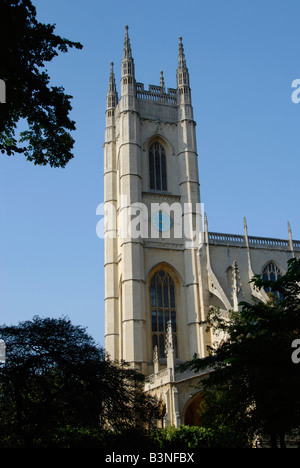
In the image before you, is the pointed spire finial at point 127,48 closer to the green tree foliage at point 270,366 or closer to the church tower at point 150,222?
the church tower at point 150,222

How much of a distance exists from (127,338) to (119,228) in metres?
8.47

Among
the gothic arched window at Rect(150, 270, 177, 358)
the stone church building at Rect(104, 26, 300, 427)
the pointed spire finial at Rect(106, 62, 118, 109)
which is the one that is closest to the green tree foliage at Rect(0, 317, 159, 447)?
the stone church building at Rect(104, 26, 300, 427)

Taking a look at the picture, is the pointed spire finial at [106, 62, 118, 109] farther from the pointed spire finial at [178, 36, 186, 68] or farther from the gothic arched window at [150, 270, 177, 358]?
the gothic arched window at [150, 270, 177, 358]

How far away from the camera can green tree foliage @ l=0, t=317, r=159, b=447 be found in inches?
622

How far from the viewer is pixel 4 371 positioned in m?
15.9

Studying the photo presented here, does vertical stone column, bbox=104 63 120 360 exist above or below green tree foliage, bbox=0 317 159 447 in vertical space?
above

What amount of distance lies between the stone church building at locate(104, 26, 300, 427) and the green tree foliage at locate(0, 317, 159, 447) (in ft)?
51.8

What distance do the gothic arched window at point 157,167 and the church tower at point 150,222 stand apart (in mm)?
76

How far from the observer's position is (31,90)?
12.2 meters

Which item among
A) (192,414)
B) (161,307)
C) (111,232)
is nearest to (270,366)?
(192,414)

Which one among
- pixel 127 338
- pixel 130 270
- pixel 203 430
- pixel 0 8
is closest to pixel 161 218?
pixel 130 270

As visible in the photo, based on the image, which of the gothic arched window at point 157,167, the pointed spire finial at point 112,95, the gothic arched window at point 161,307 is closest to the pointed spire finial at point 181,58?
the pointed spire finial at point 112,95

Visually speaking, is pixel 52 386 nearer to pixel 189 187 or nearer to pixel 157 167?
pixel 189 187
